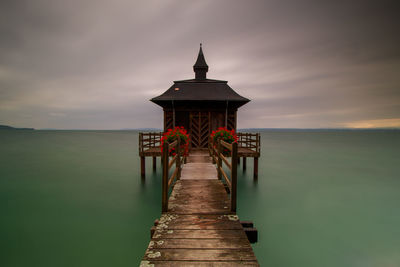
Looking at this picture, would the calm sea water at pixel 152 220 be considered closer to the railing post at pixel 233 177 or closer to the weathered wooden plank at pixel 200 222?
the weathered wooden plank at pixel 200 222

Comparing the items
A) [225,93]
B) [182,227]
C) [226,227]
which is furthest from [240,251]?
[225,93]

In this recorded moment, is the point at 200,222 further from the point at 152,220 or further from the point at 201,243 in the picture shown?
the point at 152,220

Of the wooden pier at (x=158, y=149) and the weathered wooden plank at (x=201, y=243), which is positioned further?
the wooden pier at (x=158, y=149)

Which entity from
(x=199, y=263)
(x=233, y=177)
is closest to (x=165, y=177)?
(x=233, y=177)

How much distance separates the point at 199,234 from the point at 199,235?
0.12 feet

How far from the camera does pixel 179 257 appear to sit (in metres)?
2.95

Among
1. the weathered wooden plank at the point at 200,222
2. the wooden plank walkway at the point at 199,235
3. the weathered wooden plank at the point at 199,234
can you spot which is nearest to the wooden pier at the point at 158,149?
the wooden plank walkway at the point at 199,235

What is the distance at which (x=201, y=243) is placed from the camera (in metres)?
3.30

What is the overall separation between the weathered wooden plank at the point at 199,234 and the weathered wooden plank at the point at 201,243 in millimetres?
114

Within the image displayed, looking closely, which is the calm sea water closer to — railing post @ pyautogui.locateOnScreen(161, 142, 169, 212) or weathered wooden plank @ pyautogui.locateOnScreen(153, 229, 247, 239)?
railing post @ pyautogui.locateOnScreen(161, 142, 169, 212)

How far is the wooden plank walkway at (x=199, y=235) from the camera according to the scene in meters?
2.91

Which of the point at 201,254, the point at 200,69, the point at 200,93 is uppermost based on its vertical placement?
the point at 200,69

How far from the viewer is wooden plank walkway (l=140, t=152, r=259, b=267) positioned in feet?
9.55

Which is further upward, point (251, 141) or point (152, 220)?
point (251, 141)
